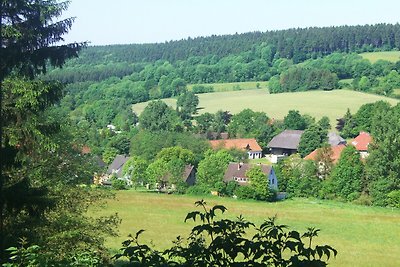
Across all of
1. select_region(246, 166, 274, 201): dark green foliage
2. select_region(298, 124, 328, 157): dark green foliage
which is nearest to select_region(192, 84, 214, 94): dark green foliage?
select_region(298, 124, 328, 157): dark green foliage

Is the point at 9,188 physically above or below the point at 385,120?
below

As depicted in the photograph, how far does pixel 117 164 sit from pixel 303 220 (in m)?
32.9

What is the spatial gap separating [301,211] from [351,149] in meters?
12.1

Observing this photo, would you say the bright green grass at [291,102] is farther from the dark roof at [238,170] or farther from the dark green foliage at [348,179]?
the dark green foliage at [348,179]

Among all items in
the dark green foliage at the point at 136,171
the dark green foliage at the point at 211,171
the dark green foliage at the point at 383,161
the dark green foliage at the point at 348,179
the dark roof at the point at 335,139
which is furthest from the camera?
the dark roof at the point at 335,139

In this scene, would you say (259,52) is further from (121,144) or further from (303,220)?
(303,220)

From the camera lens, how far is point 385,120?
5116cm

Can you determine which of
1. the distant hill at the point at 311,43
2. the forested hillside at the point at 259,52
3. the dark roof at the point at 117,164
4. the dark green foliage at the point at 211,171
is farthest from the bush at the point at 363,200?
the distant hill at the point at 311,43

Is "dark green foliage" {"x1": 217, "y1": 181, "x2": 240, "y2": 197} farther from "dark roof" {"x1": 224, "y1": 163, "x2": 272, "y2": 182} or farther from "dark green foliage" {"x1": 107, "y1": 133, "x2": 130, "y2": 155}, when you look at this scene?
"dark green foliage" {"x1": 107, "y1": 133, "x2": 130, "y2": 155}

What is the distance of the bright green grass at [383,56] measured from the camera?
5285 inches

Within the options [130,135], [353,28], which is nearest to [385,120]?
[130,135]

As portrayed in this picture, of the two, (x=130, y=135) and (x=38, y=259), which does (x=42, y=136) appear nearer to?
(x=38, y=259)

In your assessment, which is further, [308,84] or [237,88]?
[237,88]

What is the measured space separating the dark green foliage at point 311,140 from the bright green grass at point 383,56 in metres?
72.1
